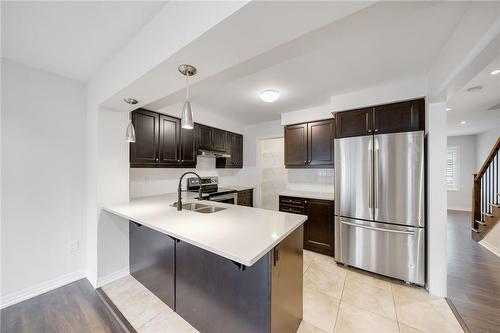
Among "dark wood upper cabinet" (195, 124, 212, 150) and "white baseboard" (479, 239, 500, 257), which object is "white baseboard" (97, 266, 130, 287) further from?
"white baseboard" (479, 239, 500, 257)

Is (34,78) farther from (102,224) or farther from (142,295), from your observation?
(142,295)

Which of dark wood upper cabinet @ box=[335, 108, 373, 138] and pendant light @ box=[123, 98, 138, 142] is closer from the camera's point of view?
pendant light @ box=[123, 98, 138, 142]

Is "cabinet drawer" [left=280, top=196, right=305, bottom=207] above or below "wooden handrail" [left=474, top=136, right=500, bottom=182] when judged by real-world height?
below

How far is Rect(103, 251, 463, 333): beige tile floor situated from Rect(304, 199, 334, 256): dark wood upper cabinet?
1.77 ft

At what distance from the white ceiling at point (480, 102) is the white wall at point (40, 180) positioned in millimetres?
4365

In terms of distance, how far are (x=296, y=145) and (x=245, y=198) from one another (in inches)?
64.0

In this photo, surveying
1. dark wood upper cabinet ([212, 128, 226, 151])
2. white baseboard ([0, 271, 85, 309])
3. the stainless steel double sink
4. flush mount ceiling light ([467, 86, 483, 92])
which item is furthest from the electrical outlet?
flush mount ceiling light ([467, 86, 483, 92])

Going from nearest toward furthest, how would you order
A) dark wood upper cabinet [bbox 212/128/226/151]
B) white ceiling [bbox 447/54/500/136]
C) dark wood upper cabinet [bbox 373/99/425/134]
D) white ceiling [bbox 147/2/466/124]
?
white ceiling [bbox 147/2/466/124] → white ceiling [bbox 447/54/500/136] → dark wood upper cabinet [bbox 373/99/425/134] → dark wood upper cabinet [bbox 212/128/226/151]

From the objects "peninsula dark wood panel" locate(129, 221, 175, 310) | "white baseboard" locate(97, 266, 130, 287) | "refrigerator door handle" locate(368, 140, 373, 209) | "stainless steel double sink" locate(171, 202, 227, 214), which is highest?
"refrigerator door handle" locate(368, 140, 373, 209)

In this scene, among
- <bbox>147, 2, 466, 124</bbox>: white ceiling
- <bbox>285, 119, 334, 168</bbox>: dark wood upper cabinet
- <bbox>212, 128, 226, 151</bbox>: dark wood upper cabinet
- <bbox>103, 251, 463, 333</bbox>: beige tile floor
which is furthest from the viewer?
<bbox>212, 128, 226, 151</bbox>: dark wood upper cabinet

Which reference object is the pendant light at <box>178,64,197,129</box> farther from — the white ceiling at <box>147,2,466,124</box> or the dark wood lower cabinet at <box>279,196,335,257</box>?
the dark wood lower cabinet at <box>279,196,335,257</box>

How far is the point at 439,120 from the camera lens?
193 centimetres

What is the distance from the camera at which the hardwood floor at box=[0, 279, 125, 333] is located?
62.6 inches

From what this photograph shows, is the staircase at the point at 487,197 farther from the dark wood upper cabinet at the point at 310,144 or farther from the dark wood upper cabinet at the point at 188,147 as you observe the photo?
the dark wood upper cabinet at the point at 188,147
